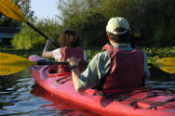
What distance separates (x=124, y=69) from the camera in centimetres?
366

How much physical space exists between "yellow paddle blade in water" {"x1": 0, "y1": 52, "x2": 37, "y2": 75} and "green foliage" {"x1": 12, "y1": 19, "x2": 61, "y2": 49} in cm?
1073

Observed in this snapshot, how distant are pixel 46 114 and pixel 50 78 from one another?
1384 millimetres

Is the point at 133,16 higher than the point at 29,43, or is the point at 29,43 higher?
the point at 133,16

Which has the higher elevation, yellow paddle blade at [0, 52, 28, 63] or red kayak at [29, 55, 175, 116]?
yellow paddle blade at [0, 52, 28, 63]

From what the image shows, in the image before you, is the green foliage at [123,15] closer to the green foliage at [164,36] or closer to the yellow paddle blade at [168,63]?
the green foliage at [164,36]

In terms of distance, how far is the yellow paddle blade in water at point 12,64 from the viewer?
467 cm

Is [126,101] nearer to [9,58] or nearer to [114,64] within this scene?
[114,64]

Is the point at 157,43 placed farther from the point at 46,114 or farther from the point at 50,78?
the point at 46,114

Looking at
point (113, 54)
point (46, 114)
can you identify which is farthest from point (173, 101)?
point (46, 114)

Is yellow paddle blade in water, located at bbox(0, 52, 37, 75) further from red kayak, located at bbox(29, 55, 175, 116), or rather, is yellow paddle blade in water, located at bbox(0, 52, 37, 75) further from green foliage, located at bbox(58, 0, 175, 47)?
green foliage, located at bbox(58, 0, 175, 47)

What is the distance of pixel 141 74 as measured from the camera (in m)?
3.81

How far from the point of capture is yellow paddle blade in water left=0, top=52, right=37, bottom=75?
15.3 ft

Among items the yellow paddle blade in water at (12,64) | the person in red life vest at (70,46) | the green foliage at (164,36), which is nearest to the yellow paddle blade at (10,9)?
the person in red life vest at (70,46)

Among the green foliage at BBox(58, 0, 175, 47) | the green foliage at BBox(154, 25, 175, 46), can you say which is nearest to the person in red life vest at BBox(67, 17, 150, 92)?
the green foliage at BBox(154, 25, 175, 46)
